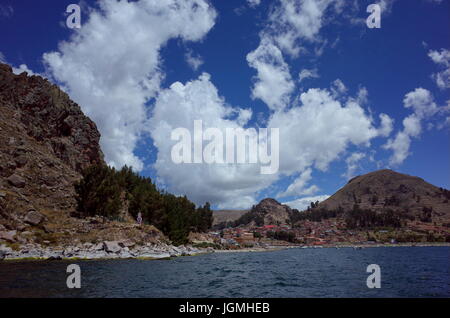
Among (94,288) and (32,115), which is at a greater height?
(32,115)

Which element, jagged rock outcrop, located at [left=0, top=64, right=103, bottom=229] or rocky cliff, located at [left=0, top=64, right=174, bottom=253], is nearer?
rocky cliff, located at [left=0, top=64, right=174, bottom=253]

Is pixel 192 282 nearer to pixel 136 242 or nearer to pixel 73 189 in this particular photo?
pixel 136 242

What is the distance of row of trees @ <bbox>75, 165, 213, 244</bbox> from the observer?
251ft

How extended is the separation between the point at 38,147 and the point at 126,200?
113 feet

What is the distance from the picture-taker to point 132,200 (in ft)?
323

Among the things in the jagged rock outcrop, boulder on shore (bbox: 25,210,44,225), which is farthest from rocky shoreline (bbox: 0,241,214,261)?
the jagged rock outcrop

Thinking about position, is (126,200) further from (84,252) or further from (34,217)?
(84,252)

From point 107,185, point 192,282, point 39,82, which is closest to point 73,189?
point 107,185

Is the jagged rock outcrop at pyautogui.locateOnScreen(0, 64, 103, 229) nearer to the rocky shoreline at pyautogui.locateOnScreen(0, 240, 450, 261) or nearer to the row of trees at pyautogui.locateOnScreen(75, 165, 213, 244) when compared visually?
the row of trees at pyautogui.locateOnScreen(75, 165, 213, 244)

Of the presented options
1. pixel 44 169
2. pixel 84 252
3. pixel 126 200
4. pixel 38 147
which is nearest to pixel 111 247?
pixel 84 252

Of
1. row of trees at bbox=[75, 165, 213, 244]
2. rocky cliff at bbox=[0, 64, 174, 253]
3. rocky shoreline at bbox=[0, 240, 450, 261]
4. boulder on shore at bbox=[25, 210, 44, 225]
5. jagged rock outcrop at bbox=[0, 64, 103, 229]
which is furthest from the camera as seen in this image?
row of trees at bbox=[75, 165, 213, 244]

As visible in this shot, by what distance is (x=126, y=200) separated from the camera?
106938 mm

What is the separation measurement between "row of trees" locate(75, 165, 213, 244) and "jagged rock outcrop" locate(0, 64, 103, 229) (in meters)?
6.21
